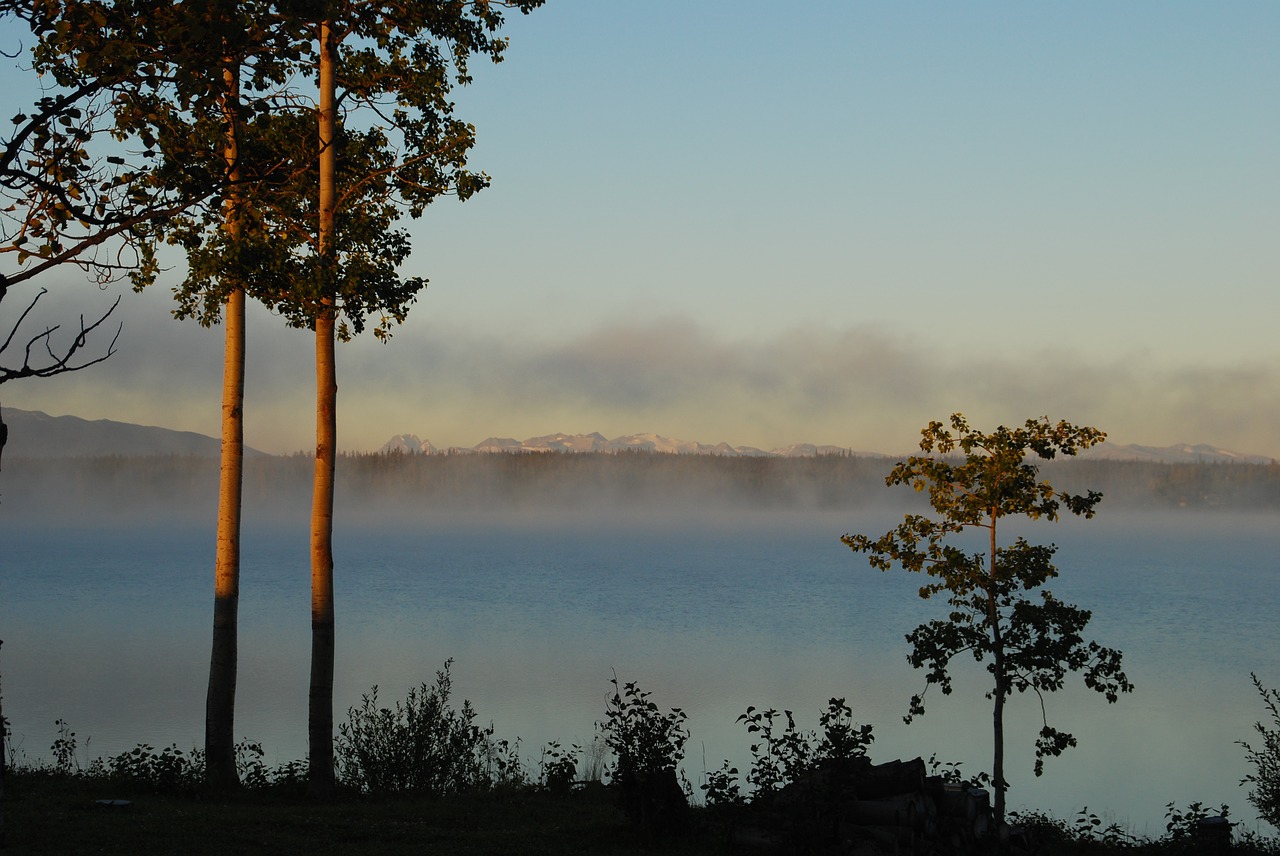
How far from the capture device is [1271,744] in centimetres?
1535

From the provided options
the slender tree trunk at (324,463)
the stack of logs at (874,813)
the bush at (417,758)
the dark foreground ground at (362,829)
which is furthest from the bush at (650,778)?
the slender tree trunk at (324,463)

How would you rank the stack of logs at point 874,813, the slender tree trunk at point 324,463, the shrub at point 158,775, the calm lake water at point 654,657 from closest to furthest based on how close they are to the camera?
the stack of logs at point 874,813 → the shrub at point 158,775 → the slender tree trunk at point 324,463 → the calm lake water at point 654,657

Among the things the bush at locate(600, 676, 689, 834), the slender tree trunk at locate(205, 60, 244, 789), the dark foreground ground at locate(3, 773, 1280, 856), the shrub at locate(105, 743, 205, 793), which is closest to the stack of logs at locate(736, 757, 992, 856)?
the dark foreground ground at locate(3, 773, 1280, 856)

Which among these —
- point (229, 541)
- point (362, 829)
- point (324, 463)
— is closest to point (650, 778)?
point (362, 829)

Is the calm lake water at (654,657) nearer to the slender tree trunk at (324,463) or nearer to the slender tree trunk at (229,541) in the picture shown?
the slender tree trunk at (229,541)

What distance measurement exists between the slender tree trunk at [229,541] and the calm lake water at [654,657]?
28.0 feet

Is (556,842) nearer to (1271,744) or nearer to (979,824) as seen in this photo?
(979,824)

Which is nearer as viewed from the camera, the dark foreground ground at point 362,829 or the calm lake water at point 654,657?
the dark foreground ground at point 362,829

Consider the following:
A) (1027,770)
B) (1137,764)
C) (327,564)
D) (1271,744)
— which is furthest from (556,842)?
(1137,764)

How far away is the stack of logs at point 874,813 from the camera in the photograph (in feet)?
35.4

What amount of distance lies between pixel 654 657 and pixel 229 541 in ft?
104

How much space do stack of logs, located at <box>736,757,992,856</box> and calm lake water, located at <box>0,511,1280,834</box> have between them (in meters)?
12.1

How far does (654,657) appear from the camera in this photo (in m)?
46.4

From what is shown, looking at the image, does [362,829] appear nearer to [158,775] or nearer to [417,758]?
[158,775]
